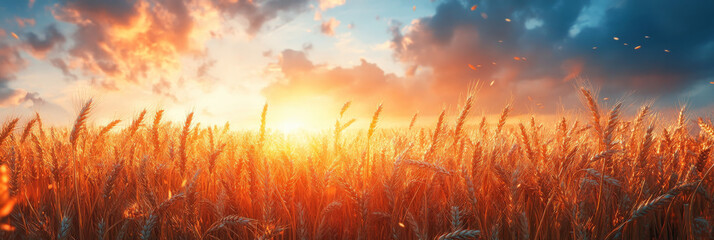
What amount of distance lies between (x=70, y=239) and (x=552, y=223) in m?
3.32

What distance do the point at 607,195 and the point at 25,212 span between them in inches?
187

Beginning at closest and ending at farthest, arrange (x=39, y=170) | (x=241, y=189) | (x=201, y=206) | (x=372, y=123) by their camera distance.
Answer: (x=201, y=206) → (x=241, y=189) → (x=372, y=123) → (x=39, y=170)

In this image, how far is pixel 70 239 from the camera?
2.08 m

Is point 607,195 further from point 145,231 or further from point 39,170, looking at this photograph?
point 39,170

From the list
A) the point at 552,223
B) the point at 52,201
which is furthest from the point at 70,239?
the point at 552,223

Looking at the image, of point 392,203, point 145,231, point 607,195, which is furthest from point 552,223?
point 145,231

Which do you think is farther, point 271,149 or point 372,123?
point 271,149

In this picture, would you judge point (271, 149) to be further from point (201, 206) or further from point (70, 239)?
point (70, 239)

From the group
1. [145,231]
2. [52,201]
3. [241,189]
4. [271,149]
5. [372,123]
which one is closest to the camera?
[145,231]

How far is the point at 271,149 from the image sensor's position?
4.48 metres

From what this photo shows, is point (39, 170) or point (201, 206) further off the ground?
point (39, 170)

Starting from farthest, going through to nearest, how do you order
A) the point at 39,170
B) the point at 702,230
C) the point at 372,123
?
the point at 39,170 < the point at 372,123 < the point at 702,230

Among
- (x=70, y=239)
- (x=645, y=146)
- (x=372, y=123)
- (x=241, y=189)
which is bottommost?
(x=70, y=239)

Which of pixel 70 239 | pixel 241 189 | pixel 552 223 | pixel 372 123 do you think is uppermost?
pixel 372 123
